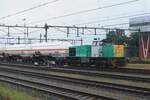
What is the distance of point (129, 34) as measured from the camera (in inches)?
3418

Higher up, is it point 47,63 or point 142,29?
point 142,29

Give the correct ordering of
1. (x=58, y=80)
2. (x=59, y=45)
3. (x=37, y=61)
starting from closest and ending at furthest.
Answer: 1. (x=58, y=80)
2. (x=59, y=45)
3. (x=37, y=61)

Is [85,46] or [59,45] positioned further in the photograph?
[59,45]

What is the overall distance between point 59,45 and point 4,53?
21911mm

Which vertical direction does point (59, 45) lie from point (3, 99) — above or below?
above

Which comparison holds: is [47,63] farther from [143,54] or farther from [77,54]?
[143,54]

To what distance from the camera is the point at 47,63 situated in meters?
44.5

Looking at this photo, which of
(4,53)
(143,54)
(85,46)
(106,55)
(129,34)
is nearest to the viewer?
(106,55)

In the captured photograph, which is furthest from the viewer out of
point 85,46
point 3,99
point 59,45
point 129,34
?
point 129,34

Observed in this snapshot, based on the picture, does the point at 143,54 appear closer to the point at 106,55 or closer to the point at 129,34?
the point at 129,34

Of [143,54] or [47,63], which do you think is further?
[143,54]

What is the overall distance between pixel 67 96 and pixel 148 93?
3.28 meters

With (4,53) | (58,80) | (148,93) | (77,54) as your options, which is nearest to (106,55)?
(77,54)

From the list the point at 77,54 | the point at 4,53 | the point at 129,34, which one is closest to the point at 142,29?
the point at 129,34
